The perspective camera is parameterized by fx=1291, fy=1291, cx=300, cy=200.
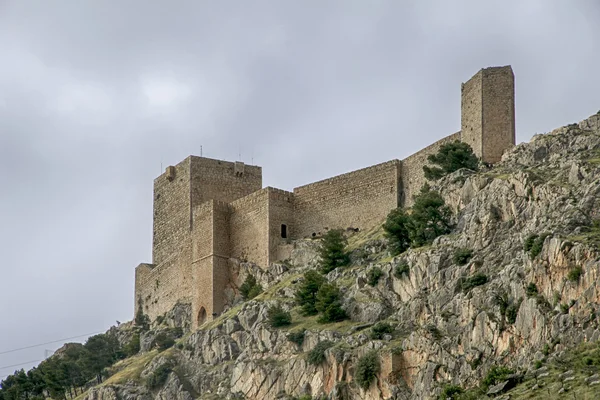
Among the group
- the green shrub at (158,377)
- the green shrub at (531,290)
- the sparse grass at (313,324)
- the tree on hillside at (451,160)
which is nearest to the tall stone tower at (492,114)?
the tree on hillside at (451,160)

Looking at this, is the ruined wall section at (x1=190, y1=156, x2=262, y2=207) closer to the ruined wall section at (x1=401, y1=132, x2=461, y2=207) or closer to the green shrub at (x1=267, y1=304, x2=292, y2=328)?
the ruined wall section at (x1=401, y1=132, x2=461, y2=207)

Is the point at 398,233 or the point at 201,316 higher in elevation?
the point at 398,233

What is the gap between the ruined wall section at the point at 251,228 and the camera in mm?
75875

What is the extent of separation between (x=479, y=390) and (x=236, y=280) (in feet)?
100.0

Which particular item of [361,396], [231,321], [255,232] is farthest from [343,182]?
[361,396]

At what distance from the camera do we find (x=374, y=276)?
201 feet

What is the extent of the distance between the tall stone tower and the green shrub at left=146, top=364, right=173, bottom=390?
1976cm

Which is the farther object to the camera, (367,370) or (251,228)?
(251,228)

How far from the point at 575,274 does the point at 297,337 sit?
17.3 m

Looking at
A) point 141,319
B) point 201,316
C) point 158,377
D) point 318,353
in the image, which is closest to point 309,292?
point 318,353

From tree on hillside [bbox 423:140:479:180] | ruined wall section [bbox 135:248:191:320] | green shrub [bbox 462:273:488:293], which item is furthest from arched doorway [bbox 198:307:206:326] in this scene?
green shrub [bbox 462:273:488:293]

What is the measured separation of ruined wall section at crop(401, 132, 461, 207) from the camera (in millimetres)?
71188

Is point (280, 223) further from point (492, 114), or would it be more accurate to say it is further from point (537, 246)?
point (537, 246)

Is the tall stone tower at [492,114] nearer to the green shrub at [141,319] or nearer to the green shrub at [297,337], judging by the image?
the green shrub at [297,337]
